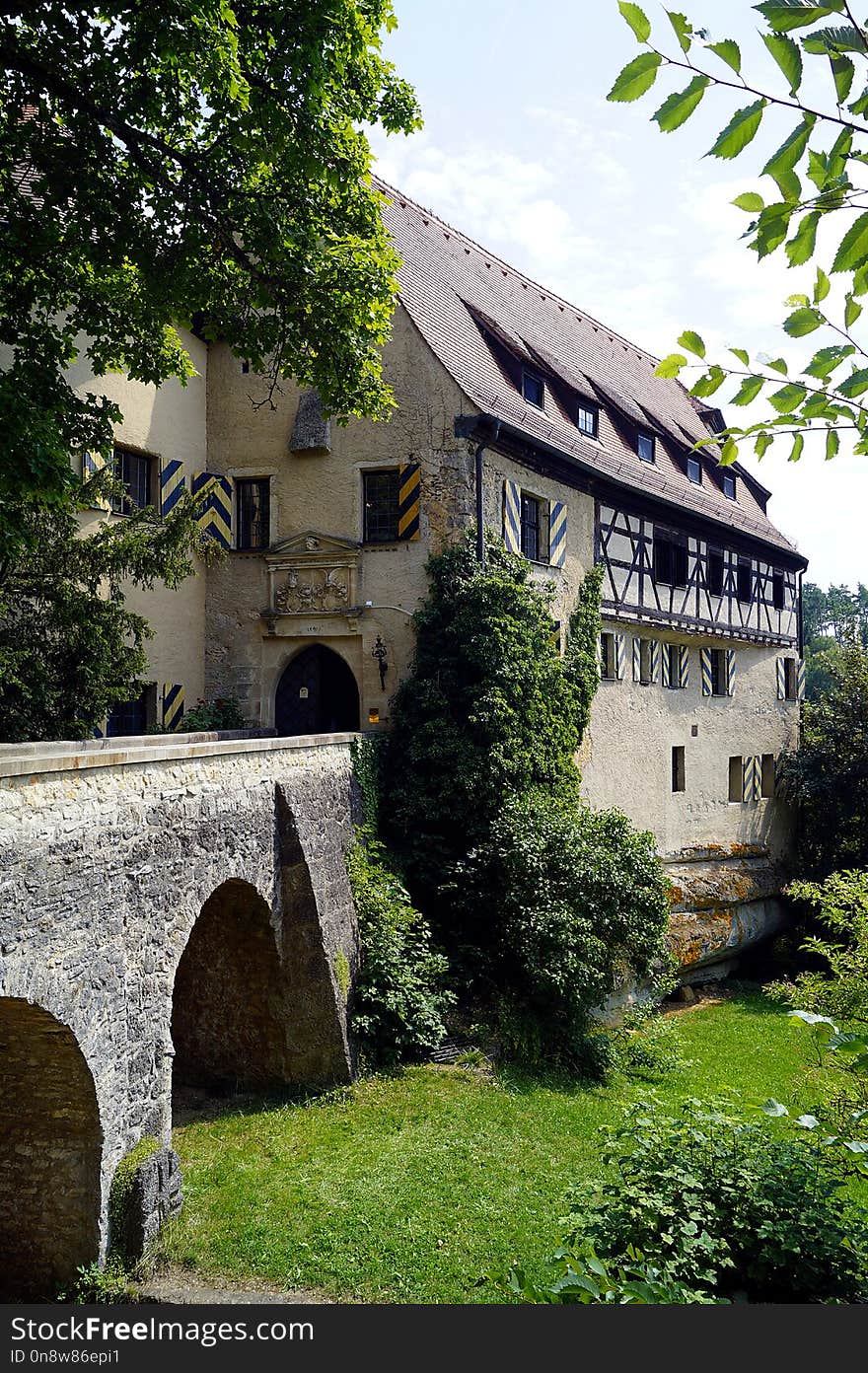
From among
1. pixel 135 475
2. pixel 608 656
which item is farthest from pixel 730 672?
pixel 135 475

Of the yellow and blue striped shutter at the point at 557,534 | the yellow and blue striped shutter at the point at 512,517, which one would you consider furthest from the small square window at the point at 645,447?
the yellow and blue striped shutter at the point at 512,517

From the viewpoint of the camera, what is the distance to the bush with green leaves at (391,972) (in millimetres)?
10922

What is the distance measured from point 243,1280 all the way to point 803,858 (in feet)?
69.3

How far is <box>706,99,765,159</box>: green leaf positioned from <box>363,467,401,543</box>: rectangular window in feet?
40.4

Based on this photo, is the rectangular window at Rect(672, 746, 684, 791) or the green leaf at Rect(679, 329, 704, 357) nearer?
the green leaf at Rect(679, 329, 704, 357)

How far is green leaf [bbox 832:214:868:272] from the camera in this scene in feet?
7.09

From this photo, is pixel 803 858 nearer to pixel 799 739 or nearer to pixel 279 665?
pixel 799 739

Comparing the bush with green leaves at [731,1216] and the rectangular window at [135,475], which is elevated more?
the rectangular window at [135,475]

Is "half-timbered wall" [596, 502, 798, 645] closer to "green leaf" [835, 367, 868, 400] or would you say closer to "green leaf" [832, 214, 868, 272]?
"green leaf" [835, 367, 868, 400]

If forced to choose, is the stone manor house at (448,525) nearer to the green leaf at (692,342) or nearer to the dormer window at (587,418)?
the dormer window at (587,418)

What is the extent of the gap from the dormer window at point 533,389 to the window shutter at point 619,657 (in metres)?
4.34

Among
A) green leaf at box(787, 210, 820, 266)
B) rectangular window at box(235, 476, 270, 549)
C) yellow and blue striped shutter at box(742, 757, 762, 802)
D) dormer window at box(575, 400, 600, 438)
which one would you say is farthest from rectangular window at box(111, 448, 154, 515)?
yellow and blue striped shutter at box(742, 757, 762, 802)

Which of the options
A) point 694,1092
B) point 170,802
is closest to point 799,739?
point 694,1092

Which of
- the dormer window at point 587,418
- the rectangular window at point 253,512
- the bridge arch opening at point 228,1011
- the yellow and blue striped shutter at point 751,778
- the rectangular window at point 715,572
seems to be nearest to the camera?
the bridge arch opening at point 228,1011
